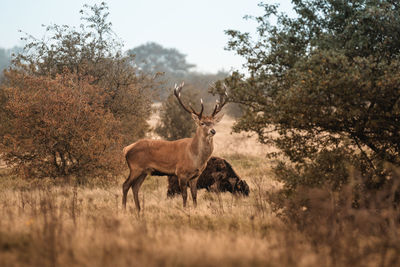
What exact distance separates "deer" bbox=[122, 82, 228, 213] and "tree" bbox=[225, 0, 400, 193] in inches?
57.9

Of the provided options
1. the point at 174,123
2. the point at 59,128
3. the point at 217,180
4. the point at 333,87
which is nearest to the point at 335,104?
the point at 333,87

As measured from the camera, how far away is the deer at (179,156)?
30.5ft

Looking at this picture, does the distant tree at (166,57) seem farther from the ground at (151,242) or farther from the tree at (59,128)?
the ground at (151,242)

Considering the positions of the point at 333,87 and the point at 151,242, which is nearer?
the point at 151,242

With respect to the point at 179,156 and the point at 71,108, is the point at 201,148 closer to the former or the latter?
the point at 179,156

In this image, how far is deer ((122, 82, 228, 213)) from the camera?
9.29 metres

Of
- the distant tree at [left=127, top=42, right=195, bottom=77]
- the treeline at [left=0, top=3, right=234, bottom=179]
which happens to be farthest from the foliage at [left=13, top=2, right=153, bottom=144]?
the distant tree at [left=127, top=42, right=195, bottom=77]

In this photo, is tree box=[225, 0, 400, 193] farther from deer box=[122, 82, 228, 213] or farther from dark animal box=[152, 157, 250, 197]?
dark animal box=[152, 157, 250, 197]

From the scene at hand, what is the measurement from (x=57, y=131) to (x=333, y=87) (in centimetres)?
758

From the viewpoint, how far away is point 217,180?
1077 centimetres

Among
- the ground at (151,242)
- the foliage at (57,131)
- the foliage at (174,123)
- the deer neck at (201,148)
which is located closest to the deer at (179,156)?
the deer neck at (201,148)

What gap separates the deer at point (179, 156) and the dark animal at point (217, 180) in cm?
121

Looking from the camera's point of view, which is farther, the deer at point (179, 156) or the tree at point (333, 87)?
the deer at point (179, 156)

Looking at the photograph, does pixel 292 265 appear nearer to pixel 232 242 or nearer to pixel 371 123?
pixel 232 242
